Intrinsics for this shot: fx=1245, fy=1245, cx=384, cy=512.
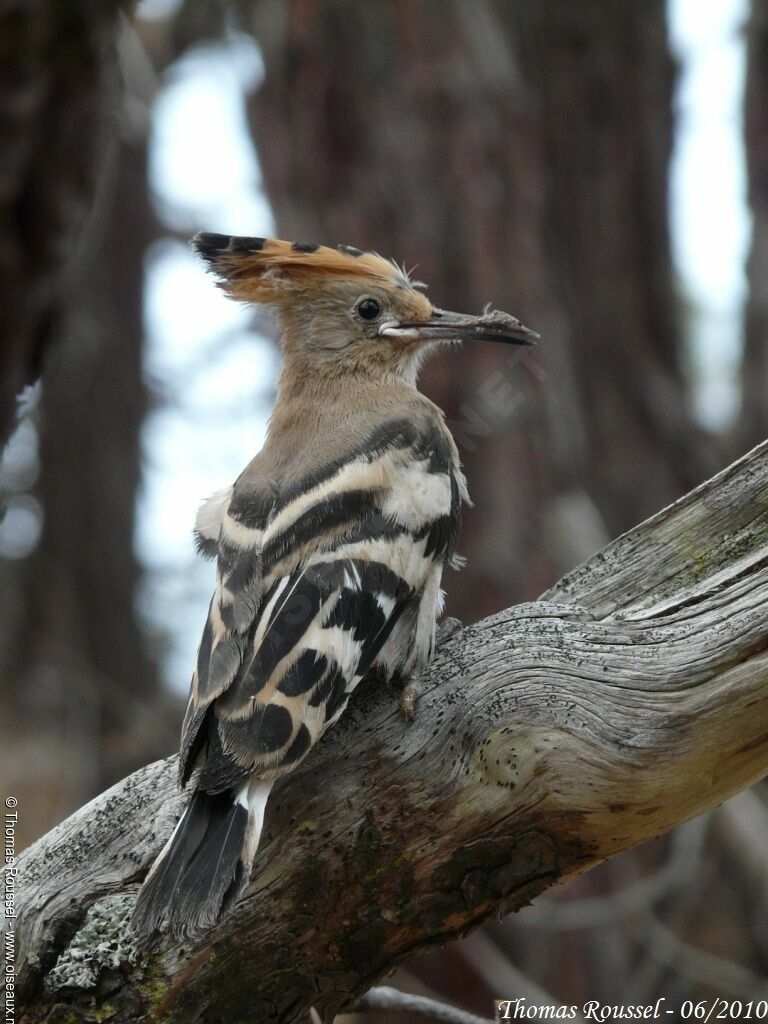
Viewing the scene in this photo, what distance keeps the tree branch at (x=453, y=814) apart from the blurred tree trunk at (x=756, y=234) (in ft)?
12.4

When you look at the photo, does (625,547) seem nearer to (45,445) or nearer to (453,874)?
(453,874)

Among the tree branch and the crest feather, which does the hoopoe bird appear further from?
the tree branch

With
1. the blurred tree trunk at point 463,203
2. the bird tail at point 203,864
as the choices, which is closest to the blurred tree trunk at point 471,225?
the blurred tree trunk at point 463,203

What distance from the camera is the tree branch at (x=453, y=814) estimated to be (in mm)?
2072

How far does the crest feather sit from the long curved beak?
12cm

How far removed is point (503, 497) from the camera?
5.12 m

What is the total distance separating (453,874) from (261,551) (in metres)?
0.69

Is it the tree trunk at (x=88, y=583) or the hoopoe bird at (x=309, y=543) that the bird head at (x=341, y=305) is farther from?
the tree trunk at (x=88, y=583)

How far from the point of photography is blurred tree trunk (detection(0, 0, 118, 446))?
92.8 inches

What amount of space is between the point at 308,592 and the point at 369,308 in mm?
1044

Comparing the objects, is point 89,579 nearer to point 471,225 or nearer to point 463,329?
point 471,225

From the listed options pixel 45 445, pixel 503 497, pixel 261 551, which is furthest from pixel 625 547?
pixel 45 445

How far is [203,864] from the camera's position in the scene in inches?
75.7

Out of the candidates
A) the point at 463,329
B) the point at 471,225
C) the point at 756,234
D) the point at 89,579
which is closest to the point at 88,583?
the point at 89,579
